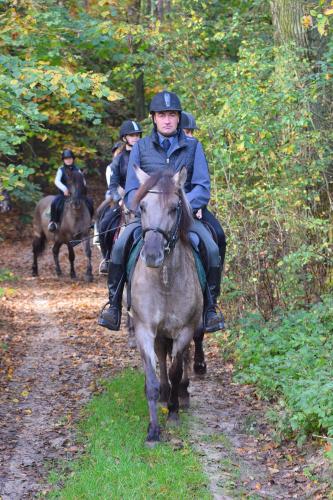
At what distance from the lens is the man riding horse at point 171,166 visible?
322 inches

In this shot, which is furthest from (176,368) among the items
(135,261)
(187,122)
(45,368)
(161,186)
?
(187,122)

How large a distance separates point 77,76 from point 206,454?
14.7ft

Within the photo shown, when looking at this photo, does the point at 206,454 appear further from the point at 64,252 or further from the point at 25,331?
the point at 64,252

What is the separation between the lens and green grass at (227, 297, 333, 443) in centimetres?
714

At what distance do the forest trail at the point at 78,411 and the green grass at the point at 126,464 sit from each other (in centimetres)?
16

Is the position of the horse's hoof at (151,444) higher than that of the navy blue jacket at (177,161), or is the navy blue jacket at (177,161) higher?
A: the navy blue jacket at (177,161)

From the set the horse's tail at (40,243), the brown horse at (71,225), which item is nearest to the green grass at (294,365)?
the brown horse at (71,225)

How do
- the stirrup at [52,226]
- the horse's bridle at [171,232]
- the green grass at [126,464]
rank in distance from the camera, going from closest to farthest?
the green grass at [126,464] < the horse's bridle at [171,232] < the stirrup at [52,226]

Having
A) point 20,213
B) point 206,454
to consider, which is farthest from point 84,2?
point 206,454

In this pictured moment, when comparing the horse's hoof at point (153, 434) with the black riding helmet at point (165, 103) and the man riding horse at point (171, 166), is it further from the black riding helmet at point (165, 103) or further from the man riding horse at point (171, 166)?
the black riding helmet at point (165, 103)

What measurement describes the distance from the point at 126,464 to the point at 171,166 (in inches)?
117

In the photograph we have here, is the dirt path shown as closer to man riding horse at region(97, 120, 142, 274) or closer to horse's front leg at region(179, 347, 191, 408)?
horse's front leg at region(179, 347, 191, 408)

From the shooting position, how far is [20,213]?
97.9ft

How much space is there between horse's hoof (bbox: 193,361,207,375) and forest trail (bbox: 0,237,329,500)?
10 centimetres
